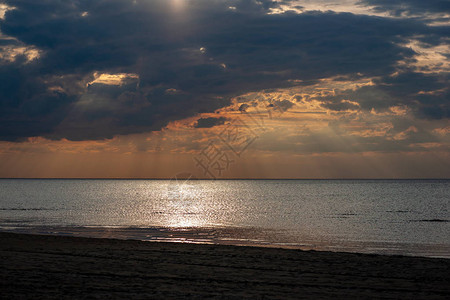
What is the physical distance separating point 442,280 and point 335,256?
6.19 metres

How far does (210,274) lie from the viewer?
16156mm

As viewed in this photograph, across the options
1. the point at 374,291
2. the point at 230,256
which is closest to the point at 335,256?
the point at 230,256

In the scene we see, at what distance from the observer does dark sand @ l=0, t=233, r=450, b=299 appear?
13.0 metres

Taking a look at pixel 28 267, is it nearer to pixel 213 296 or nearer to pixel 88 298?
pixel 88 298

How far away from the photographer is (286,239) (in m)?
38.8

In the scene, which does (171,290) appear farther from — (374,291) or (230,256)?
(230,256)

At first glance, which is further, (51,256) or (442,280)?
(51,256)

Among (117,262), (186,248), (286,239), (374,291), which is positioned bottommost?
(286,239)

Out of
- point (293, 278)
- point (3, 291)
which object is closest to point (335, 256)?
point (293, 278)

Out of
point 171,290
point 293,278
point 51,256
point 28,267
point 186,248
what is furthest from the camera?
point 186,248

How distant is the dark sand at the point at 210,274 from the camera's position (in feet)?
42.7

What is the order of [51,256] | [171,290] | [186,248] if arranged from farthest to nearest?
[186,248], [51,256], [171,290]

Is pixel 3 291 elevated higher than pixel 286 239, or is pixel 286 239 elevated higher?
pixel 3 291

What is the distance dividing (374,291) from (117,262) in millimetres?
9979
